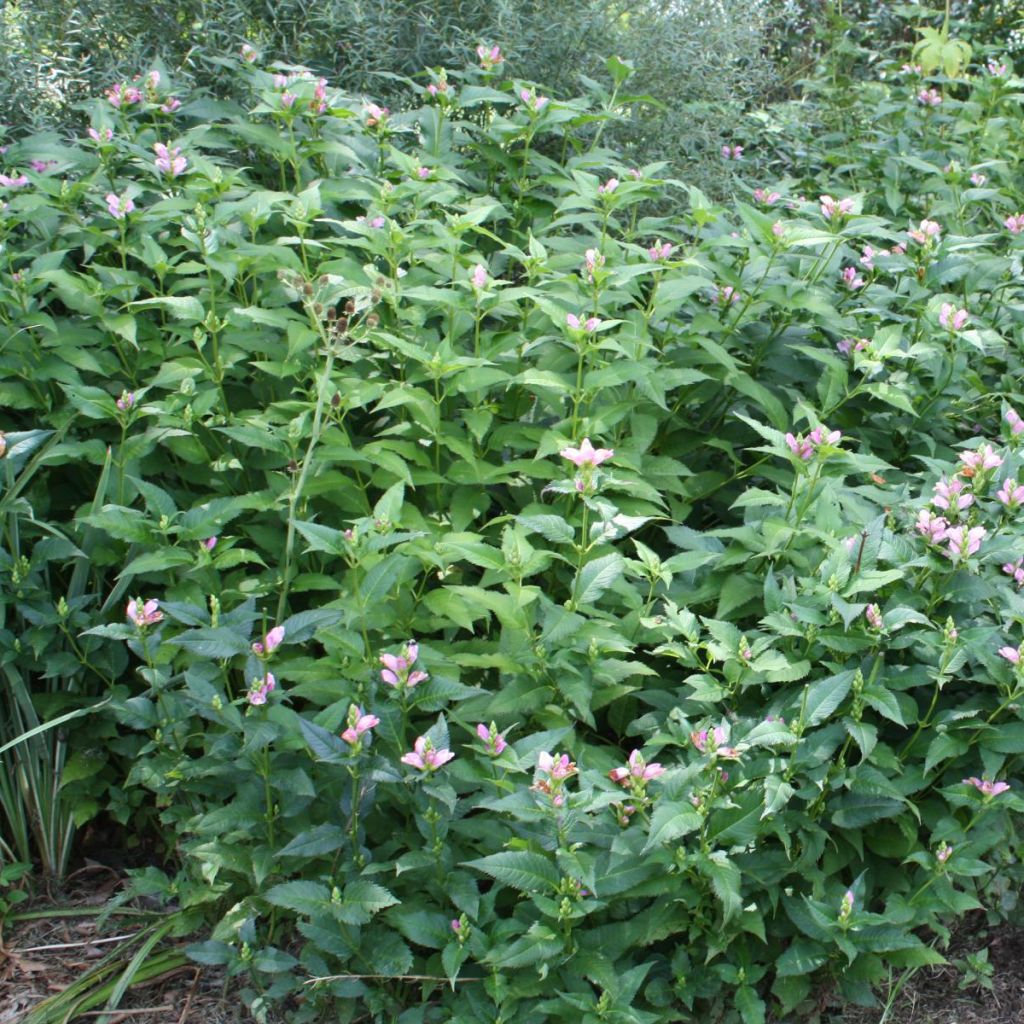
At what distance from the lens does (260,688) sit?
2006 mm

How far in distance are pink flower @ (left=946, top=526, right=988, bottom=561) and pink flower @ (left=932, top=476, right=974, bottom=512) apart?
7cm

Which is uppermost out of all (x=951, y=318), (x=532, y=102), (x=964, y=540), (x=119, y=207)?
(x=532, y=102)

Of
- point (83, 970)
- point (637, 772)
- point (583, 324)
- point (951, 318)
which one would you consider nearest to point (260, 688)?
point (637, 772)

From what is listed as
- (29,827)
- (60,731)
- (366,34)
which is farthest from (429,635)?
(366,34)

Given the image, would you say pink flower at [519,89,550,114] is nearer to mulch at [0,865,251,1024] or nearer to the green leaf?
the green leaf

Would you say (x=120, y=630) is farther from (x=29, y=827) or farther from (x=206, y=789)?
(x=29, y=827)

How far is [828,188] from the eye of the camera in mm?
4719

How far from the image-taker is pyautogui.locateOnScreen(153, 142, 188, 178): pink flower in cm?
294

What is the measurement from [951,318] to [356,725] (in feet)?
6.07

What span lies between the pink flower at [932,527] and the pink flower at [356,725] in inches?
43.0

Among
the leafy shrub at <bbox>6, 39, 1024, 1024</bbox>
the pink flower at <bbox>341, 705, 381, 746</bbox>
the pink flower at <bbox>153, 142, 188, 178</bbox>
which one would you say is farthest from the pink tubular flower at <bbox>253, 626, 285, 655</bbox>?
the pink flower at <bbox>153, 142, 188, 178</bbox>

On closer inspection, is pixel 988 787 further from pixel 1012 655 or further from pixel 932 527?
pixel 932 527

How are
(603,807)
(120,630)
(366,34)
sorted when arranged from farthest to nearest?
(366,34) → (120,630) → (603,807)

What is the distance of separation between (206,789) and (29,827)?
2.19 feet
